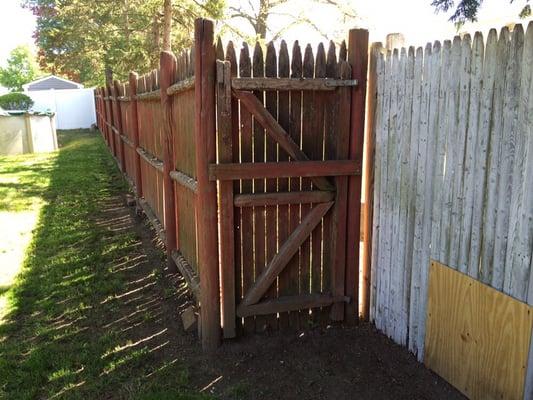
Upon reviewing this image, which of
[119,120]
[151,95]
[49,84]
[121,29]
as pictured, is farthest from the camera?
[49,84]

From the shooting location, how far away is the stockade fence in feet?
9.43

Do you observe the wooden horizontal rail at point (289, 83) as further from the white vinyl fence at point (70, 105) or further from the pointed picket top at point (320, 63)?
the white vinyl fence at point (70, 105)

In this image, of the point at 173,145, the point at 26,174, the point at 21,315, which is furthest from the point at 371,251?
the point at 26,174

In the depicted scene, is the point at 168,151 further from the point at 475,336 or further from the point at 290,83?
the point at 475,336

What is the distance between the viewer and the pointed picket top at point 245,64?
390cm

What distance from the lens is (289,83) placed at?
399 cm

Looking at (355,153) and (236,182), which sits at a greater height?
(355,153)

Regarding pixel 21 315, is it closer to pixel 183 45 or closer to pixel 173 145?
pixel 173 145

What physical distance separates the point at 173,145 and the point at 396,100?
2874 mm

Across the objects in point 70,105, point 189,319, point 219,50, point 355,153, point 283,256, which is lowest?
point 189,319

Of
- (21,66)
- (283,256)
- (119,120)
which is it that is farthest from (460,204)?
(21,66)

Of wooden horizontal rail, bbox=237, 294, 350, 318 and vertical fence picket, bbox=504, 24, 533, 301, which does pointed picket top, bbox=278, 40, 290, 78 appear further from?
wooden horizontal rail, bbox=237, 294, 350, 318

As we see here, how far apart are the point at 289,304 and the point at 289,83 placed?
1899mm

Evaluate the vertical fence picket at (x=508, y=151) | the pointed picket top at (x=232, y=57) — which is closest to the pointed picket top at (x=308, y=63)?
the pointed picket top at (x=232, y=57)
